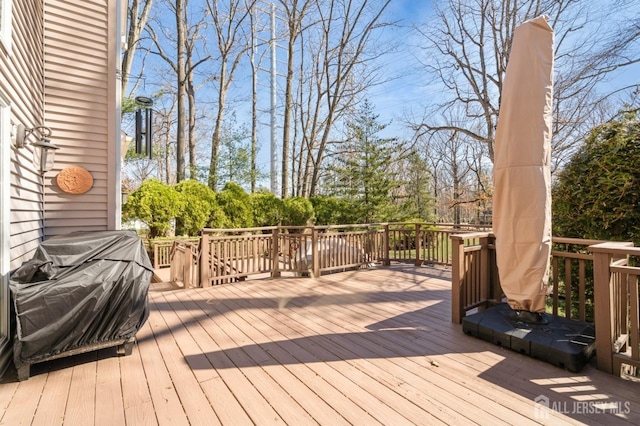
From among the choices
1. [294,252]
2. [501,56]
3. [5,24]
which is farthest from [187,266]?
[501,56]

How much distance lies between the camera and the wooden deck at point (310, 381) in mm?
1841

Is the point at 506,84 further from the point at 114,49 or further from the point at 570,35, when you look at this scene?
the point at 570,35

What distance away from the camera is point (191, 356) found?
8.64ft

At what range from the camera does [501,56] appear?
980 centimetres

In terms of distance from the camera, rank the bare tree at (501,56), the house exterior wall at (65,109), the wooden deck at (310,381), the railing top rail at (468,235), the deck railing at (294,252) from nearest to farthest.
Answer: the wooden deck at (310,381) < the house exterior wall at (65,109) < the railing top rail at (468,235) < the deck railing at (294,252) < the bare tree at (501,56)

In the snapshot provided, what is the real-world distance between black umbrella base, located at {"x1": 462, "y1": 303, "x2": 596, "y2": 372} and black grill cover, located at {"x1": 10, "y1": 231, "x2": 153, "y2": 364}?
318 centimetres

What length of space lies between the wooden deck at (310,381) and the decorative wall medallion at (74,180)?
6.00ft

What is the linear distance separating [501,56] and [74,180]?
466 inches

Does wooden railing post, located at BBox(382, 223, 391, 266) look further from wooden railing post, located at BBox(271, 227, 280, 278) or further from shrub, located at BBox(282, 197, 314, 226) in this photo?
shrub, located at BBox(282, 197, 314, 226)

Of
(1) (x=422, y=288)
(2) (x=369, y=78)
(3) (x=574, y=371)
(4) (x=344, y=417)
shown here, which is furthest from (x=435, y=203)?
(4) (x=344, y=417)

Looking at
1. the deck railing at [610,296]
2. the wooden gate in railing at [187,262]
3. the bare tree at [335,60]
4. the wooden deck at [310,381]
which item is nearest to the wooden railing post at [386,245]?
the wooden deck at [310,381]

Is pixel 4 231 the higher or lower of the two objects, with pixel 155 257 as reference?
higher

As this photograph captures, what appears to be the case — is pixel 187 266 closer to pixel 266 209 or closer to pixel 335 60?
pixel 266 209

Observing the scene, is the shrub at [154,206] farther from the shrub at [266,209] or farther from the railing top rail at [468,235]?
the railing top rail at [468,235]
